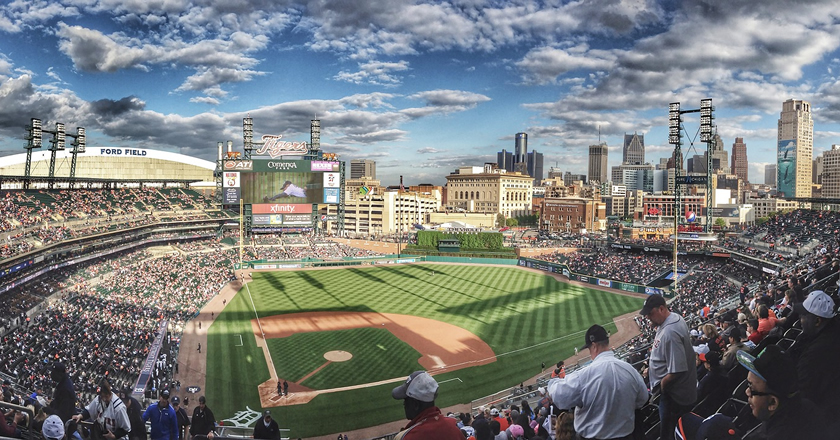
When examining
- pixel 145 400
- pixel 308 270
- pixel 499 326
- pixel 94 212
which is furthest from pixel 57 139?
pixel 499 326

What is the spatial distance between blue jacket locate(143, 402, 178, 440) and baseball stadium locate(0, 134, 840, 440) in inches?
8.4

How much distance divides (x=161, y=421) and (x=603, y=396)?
22.3 feet

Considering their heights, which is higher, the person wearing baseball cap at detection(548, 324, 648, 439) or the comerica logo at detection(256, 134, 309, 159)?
the comerica logo at detection(256, 134, 309, 159)

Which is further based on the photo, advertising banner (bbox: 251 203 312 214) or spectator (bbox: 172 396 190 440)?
advertising banner (bbox: 251 203 312 214)

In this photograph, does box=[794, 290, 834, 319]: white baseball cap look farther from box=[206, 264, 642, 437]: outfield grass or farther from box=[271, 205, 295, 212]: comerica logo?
box=[271, 205, 295, 212]: comerica logo

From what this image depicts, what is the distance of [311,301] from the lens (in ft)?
136

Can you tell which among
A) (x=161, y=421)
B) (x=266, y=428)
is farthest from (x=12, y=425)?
(x=266, y=428)

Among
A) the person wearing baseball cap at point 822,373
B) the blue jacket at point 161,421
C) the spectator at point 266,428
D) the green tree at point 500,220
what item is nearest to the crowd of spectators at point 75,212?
the blue jacket at point 161,421

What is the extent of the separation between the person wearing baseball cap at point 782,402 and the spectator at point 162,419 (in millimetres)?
7716

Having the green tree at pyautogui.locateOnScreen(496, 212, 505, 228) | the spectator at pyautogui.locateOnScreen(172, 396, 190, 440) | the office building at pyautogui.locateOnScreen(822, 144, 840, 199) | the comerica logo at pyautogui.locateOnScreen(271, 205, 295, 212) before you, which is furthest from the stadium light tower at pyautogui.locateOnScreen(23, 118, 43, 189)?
the office building at pyautogui.locateOnScreen(822, 144, 840, 199)

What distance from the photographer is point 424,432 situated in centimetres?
364

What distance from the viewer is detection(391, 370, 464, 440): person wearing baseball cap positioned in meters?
3.65

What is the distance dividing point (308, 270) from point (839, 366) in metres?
54.9

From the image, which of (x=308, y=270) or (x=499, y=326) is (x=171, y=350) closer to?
(x=499, y=326)
